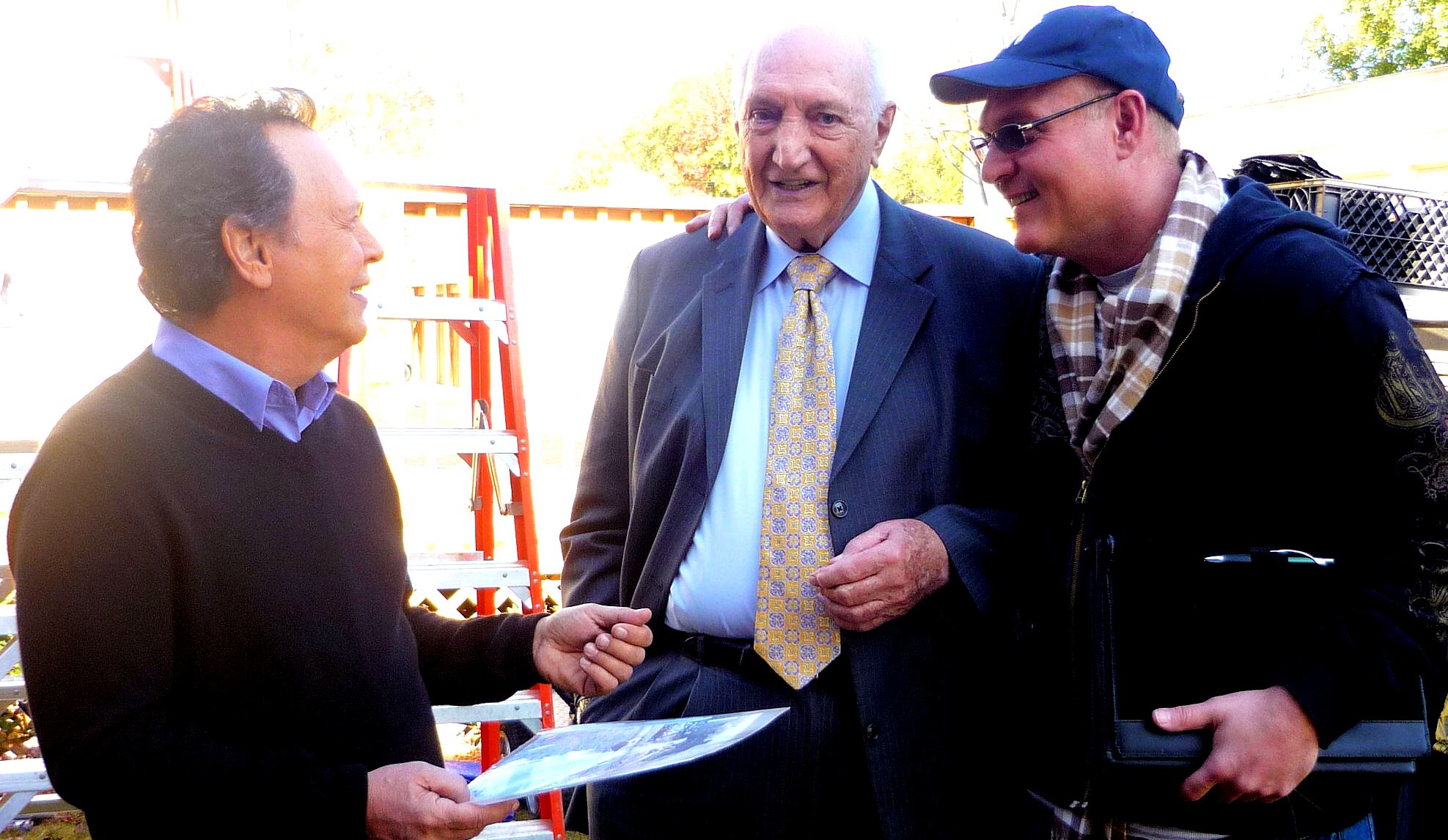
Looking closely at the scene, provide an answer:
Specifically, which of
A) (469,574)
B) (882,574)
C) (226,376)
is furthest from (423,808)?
(469,574)

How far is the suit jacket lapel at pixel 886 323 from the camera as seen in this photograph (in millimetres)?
2221

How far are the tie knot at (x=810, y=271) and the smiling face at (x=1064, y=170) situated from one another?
481mm

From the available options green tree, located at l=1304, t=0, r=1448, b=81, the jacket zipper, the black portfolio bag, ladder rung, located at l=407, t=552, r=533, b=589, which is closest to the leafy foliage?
green tree, located at l=1304, t=0, r=1448, b=81

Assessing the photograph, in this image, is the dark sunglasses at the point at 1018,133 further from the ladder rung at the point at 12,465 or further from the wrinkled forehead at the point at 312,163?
the ladder rung at the point at 12,465

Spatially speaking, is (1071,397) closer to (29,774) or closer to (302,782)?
(302,782)

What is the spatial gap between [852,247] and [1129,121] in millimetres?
650

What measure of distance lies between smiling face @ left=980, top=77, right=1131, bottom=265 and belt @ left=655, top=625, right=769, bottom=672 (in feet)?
2.95

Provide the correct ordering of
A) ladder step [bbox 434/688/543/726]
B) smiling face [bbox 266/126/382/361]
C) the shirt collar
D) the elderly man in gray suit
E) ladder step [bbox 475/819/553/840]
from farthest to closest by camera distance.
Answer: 1. ladder step [bbox 434/688/543/726]
2. ladder step [bbox 475/819/553/840]
3. the shirt collar
4. the elderly man in gray suit
5. smiling face [bbox 266/126/382/361]

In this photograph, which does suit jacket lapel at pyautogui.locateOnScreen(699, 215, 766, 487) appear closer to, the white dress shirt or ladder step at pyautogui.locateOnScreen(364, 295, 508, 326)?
the white dress shirt

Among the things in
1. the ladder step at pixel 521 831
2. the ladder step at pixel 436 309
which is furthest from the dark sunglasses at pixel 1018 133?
the ladder step at pixel 521 831

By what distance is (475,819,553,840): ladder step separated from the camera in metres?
3.49

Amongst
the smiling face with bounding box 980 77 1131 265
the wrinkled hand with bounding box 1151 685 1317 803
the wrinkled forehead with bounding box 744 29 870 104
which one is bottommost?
the wrinkled hand with bounding box 1151 685 1317 803

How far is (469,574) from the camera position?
361 cm

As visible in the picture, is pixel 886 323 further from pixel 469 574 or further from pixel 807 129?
pixel 469 574
